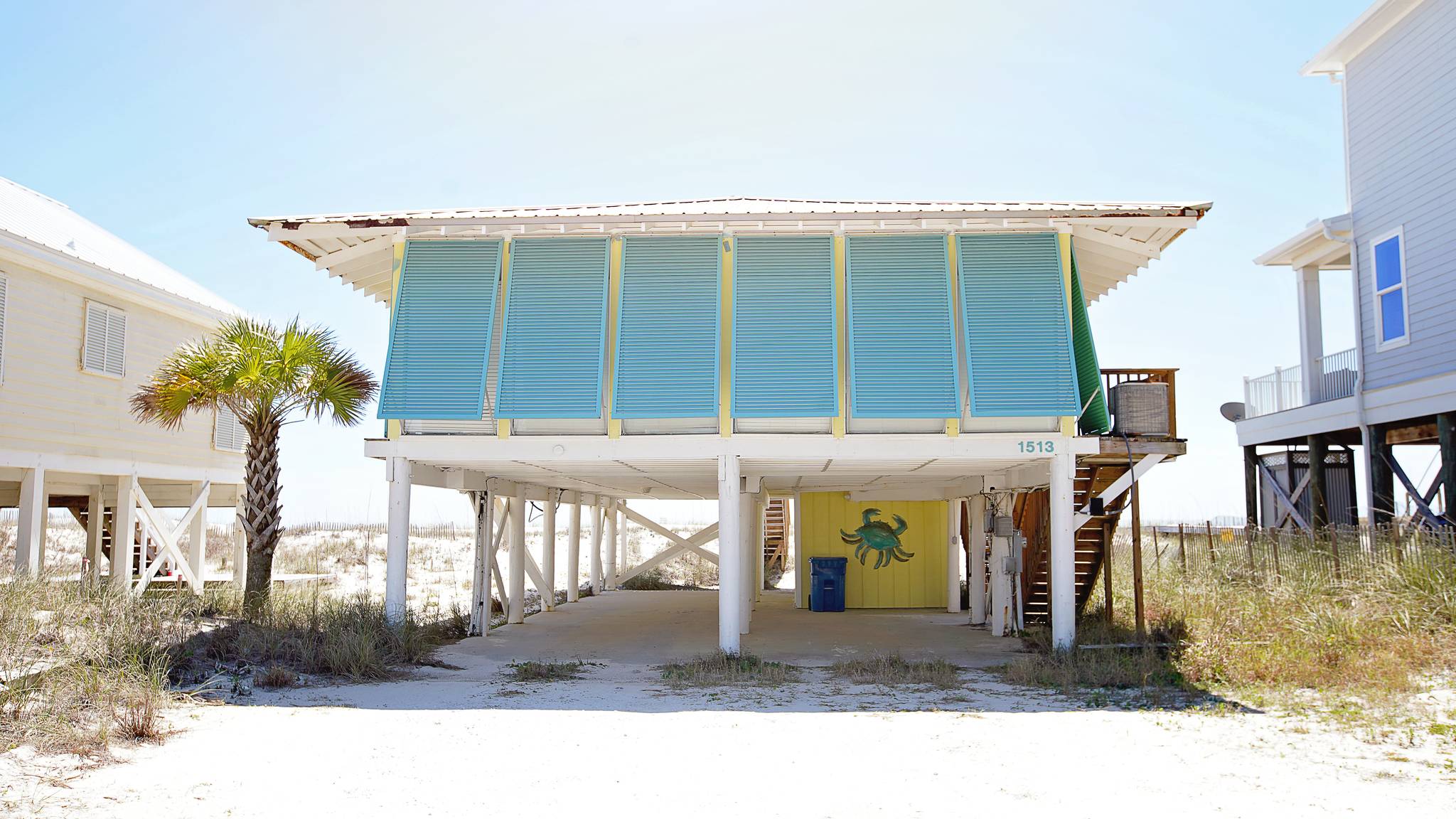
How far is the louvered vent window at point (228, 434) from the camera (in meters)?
21.6

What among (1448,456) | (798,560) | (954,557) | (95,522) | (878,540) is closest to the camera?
(1448,456)

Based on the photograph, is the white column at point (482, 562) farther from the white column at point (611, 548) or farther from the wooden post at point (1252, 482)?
the wooden post at point (1252, 482)

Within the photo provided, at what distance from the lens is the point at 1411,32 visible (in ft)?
58.5

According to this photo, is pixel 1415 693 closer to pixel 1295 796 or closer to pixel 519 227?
pixel 1295 796

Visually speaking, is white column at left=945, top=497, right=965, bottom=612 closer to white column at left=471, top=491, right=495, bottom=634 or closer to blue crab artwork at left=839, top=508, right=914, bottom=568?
blue crab artwork at left=839, top=508, right=914, bottom=568

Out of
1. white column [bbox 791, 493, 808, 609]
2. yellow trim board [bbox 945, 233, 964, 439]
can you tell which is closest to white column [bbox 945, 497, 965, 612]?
white column [bbox 791, 493, 808, 609]

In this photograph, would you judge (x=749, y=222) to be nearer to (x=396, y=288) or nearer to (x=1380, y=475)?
(x=396, y=288)

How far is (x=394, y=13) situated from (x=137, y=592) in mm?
9972

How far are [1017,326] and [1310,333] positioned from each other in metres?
12.1

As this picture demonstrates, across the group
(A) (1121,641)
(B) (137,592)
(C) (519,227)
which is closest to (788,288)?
(C) (519,227)

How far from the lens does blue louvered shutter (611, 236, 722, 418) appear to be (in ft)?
43.6

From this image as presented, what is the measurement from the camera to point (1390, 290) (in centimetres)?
1869

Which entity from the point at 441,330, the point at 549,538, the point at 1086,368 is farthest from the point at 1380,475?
the point at 441,330

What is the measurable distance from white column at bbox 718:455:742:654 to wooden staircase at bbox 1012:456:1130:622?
422cm
